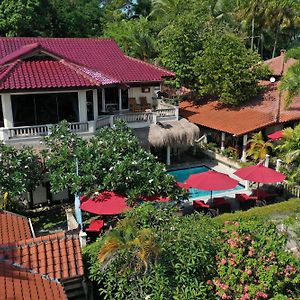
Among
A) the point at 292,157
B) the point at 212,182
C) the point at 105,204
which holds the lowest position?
the point at 212,182

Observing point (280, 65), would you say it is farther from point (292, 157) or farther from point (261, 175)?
point (261, 175)

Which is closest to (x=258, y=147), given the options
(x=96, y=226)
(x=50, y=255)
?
(x=96, y=226)

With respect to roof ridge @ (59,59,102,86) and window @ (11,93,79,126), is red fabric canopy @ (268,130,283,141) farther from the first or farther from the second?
window @ (11,93,79,126)

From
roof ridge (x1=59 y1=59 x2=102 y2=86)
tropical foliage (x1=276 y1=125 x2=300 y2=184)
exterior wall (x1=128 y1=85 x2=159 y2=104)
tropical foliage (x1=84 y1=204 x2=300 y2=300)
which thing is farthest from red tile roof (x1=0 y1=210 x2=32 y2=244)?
exterior wall (x1=128 y1=85 x2=159 y2=104)

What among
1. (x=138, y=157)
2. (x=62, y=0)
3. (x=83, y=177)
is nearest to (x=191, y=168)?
(x=138, y=157)

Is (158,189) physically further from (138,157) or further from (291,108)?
(291,108)

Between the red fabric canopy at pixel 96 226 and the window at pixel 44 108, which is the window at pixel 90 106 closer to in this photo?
the window at pixel 44 108

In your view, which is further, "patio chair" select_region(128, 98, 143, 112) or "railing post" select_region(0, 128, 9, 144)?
"patio chair" select_region(128, 98, 143, 112)
